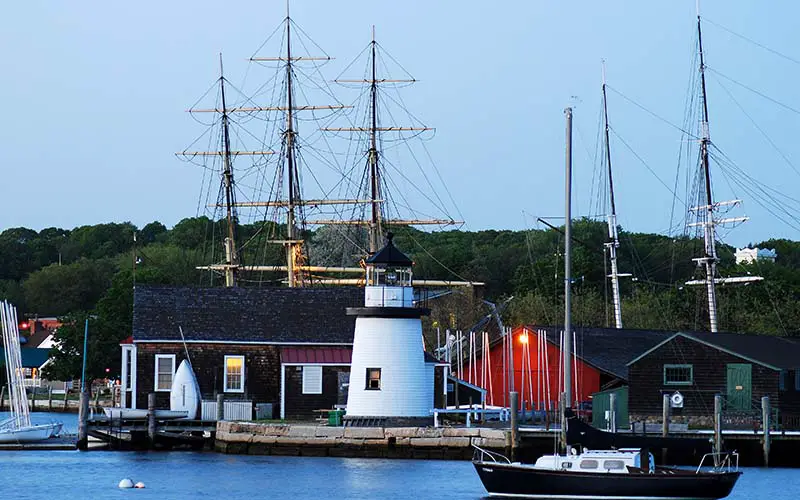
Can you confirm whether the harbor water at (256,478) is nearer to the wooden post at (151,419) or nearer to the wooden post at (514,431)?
the wooden post at (151,419)

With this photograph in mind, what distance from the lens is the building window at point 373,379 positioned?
51062 millimetres

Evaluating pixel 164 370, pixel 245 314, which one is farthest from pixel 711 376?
pixel 164 370

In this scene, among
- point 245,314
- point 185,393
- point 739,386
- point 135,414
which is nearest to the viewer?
point 739,386

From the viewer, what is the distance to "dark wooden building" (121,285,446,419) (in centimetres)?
5691

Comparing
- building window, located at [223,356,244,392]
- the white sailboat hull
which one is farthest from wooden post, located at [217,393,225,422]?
the white sailboat hull

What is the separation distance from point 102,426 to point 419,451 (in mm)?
11875

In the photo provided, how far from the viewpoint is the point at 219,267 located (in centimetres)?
9619

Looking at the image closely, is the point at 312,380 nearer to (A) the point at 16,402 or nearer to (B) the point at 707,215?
(A) the point at 16,402

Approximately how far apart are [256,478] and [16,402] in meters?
13.2

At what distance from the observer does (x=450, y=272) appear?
117m

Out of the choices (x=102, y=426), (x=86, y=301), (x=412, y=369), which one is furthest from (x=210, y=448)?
(x=86, y=301)

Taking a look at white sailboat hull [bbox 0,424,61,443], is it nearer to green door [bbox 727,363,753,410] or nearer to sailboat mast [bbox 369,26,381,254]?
green door [bbox 727,363,753,410]

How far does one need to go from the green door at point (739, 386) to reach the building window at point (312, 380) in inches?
569

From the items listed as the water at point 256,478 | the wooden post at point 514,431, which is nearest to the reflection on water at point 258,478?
the water at point 256,478
